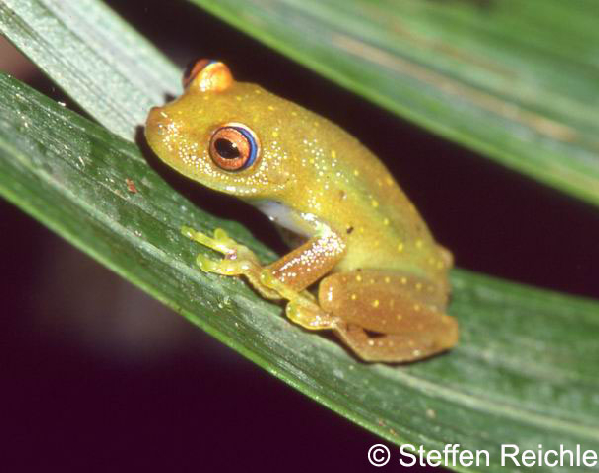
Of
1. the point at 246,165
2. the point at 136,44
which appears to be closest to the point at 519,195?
the point at 246,165

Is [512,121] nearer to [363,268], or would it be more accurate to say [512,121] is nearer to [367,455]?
[363,268]

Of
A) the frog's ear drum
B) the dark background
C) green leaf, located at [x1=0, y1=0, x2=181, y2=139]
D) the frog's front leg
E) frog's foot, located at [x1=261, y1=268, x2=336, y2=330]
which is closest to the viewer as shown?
green leaf, located at [x1=0, y1=0, x2=181, y2=139]

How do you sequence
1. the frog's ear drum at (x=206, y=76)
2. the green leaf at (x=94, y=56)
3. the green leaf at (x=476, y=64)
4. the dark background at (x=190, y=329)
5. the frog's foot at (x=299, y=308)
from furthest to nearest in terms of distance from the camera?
1. the dark background at (x=190, y=329)
2. the frog's ear drum at (x=206, y=76)
3. the frog's foot at (x=299, y=308)
4. the green leaf at (x=94, y=56)
5. the green leaf at (x=476, y=64)

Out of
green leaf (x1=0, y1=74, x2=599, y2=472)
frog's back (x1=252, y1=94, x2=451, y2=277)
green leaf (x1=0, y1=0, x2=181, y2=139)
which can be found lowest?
green leaf (x1=0, y1=74, x2=599, y2=472)

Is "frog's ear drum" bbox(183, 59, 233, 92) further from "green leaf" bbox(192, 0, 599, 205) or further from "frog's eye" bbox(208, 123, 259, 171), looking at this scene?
"green leaf" bbox(192, 0, 599, 205)

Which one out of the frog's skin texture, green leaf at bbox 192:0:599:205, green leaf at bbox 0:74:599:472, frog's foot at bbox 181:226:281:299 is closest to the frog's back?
the frog's skin texture

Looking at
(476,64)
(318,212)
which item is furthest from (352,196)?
(476,64)

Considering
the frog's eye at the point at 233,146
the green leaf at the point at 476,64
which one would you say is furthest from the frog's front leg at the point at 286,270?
the green leaf at the point at 476,64

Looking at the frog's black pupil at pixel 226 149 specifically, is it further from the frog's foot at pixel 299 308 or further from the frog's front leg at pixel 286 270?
the frog's foot at pixel 299 308
